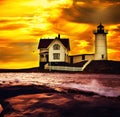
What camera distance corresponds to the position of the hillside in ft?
204

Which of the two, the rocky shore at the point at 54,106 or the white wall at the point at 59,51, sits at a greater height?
the white wall at the point at 59,51

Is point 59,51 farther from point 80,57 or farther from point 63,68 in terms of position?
point 80,57

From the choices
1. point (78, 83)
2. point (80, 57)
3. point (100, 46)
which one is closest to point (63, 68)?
point (80, 57)

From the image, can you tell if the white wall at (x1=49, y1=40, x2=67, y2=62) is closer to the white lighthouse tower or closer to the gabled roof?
the gabled roof

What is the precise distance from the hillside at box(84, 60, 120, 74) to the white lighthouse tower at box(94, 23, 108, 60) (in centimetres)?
155

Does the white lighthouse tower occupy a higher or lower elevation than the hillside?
higher

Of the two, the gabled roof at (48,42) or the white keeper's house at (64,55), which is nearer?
→ the white keeper's house at (64,55)

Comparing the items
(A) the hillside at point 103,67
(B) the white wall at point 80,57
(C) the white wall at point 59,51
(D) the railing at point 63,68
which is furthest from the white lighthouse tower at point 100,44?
→ (D) the railing at point 63,68

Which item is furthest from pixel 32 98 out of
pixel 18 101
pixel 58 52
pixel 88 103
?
pixel 58 52

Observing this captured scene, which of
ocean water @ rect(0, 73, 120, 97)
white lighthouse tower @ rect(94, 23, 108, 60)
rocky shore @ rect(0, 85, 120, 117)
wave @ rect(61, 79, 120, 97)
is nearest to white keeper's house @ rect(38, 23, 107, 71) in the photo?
white lighthouse tower @ rect(94, 23, 108, 60)

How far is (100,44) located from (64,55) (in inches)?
339

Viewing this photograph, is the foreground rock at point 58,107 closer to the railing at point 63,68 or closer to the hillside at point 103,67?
the railing at point 63,68

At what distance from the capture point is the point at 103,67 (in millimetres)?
64500

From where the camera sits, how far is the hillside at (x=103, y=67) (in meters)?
62.0
